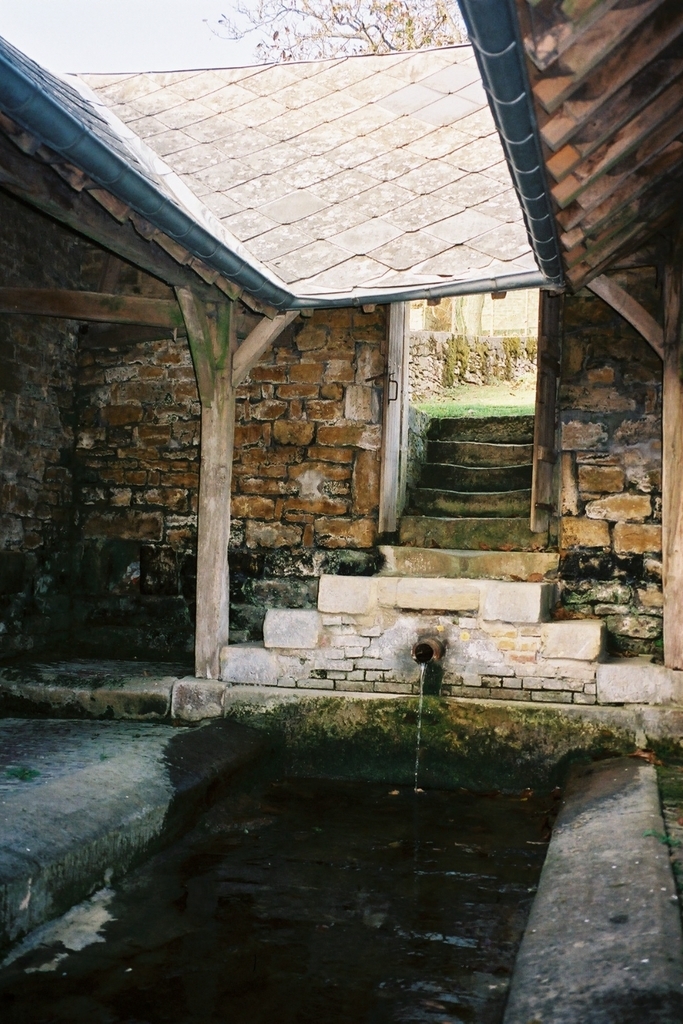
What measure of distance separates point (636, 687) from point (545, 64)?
366 cm

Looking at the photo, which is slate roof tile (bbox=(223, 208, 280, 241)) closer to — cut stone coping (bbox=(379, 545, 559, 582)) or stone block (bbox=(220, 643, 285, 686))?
cut stone coping (bbox=(379, 545, 559, 582))

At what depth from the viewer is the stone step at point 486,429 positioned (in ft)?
27.6

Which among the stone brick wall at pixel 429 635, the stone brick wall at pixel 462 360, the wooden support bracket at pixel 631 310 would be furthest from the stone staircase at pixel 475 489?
the stone brick wall at pixel 462 360

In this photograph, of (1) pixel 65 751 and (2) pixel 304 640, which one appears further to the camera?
(2) pixel 304 640

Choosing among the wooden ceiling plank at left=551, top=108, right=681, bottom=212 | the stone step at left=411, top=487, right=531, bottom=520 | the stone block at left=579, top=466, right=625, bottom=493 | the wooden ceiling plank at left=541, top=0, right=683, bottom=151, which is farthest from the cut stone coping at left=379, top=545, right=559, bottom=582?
the wooden ceiling plank at left=541, top=0, right=683, bottom=151

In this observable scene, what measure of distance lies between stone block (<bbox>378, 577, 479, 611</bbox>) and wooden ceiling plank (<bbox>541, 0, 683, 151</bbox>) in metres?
2.90

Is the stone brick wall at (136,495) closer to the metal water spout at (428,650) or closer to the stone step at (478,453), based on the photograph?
the metal water spout at (428,650)

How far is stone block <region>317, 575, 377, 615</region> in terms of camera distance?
586 centimetres

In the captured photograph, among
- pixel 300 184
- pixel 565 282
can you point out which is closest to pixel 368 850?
pixel 565 282

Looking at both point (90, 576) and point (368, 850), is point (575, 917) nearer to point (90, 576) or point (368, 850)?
point (368, 850)

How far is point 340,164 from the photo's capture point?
699cm

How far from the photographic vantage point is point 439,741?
561 centimetres

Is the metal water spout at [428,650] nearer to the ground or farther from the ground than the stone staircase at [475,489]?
nearer to the ground

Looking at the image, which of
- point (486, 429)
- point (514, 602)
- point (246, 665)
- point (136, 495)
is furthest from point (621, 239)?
point (136, 495)
